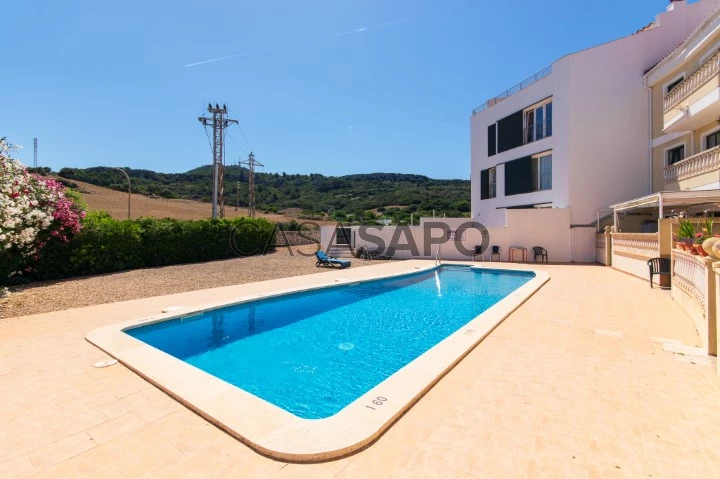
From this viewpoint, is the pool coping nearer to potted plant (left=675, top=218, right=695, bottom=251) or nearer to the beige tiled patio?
the beige tiled patio

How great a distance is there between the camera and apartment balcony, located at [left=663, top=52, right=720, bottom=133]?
1117 centimetres

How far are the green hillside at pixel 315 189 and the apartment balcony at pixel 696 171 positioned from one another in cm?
2922

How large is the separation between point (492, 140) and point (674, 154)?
948 centimetres

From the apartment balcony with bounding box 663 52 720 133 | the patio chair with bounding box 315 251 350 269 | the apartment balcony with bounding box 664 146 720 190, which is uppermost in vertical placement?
the apartment balcony with bounding box 663 52 720 133

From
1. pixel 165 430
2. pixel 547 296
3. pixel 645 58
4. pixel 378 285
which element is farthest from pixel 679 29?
pixel 165 430

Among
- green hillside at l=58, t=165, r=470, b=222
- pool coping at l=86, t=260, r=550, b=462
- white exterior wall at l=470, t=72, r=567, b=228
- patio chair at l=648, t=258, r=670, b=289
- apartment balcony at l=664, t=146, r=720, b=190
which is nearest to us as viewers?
pool coping at l=86, t=260, r=550, b=462

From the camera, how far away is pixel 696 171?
12.8 metres

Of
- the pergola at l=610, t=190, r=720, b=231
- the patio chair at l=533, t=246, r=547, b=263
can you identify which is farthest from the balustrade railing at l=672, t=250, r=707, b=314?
the patio chair at l=533, t=246, r=547, b=263

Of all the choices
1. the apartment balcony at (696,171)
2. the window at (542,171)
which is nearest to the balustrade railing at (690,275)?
the apartment balcony at (696,171)

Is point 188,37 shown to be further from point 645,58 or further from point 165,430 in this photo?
point 645,58

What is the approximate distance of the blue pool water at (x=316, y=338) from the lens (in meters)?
4.91

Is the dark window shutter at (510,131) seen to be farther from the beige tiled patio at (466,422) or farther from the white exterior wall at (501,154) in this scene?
the beige tiled patio at (466,422)

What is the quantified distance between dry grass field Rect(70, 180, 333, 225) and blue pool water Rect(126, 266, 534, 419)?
96.3 feet

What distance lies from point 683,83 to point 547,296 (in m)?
11.3
